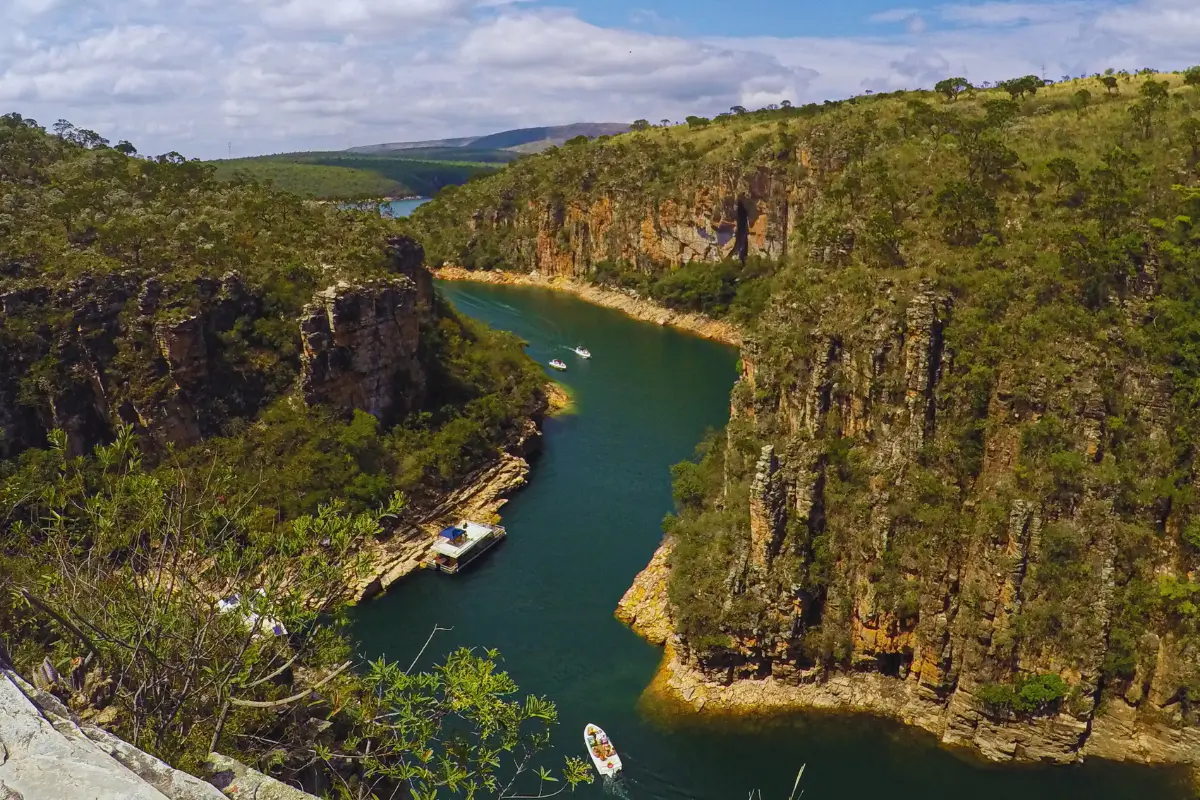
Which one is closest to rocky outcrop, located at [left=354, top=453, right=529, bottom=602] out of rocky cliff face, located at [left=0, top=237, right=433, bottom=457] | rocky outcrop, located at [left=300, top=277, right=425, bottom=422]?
rocky outcrop, located at [left=300, top=277, right=425, bottom=422]

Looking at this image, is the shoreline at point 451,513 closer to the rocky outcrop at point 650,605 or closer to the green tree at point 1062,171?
the rocky outcrop at point 650,605

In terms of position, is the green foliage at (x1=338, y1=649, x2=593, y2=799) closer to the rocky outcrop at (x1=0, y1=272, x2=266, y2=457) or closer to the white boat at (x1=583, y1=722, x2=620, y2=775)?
the white boat at (x1=583, y1=722, x2=620, y2=775)

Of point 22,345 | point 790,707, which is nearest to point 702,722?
point 790,707

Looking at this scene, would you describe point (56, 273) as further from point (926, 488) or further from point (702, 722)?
point (926, 488)

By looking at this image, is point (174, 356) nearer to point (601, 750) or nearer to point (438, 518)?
point (438, 518)

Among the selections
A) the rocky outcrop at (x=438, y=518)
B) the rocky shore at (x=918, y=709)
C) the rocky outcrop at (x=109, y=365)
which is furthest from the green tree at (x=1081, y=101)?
the rocky outcrop at (x=109, y=365)

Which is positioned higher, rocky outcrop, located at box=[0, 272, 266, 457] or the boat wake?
rocky outcrop, located at box=[0, 272, 266, 457]

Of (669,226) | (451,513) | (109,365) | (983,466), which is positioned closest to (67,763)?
(983,466)
